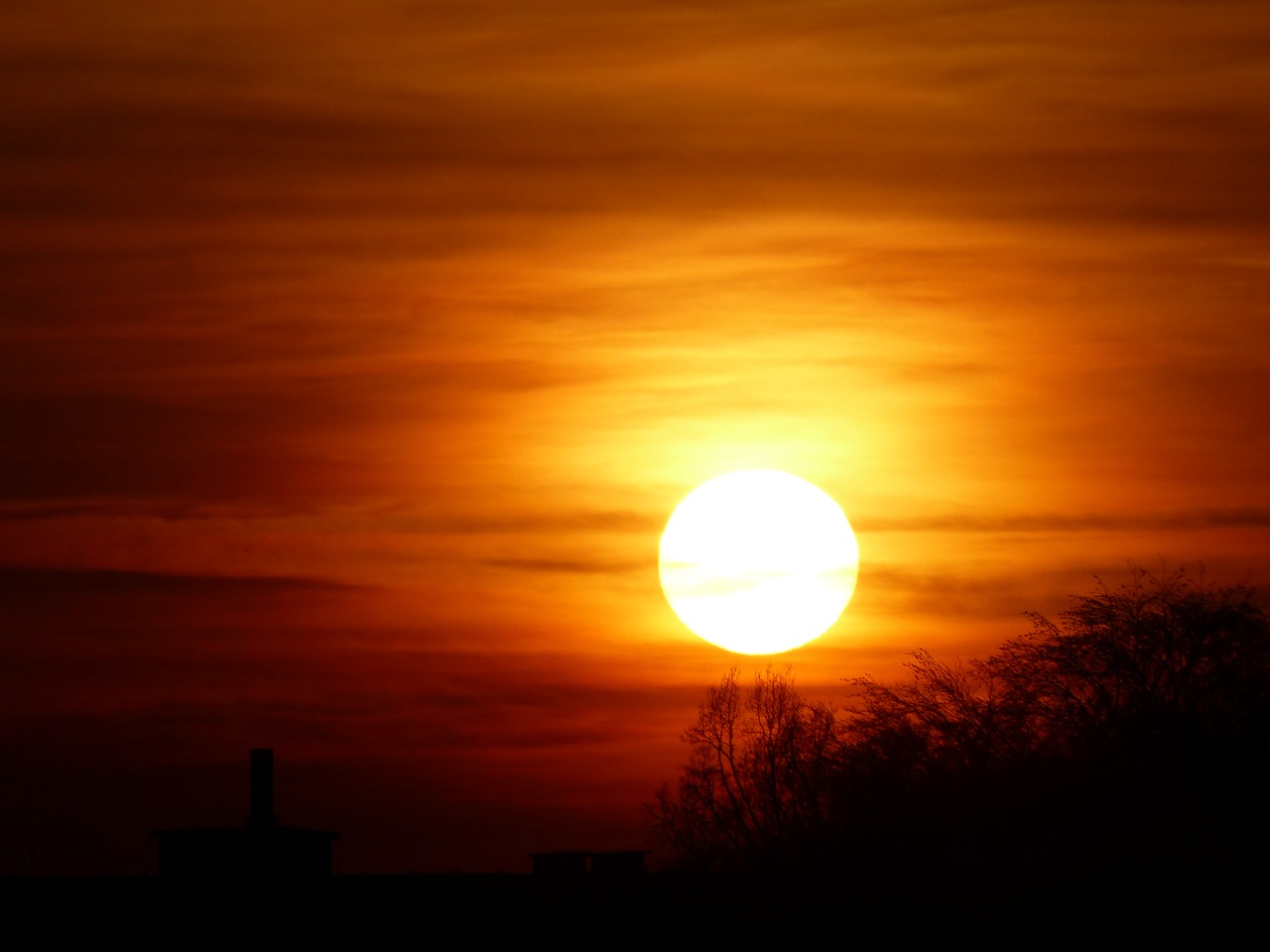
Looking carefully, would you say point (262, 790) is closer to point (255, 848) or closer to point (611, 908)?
point (255, 848)

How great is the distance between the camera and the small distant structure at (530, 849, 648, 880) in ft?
155

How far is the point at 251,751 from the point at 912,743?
20190mm

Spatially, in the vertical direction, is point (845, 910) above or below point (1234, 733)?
below

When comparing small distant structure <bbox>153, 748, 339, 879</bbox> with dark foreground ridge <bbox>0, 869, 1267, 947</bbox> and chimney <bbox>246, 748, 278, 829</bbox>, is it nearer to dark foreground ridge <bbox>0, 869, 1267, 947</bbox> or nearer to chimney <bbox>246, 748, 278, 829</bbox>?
chimney <bbox>246, 748, 278, 829</bbox>

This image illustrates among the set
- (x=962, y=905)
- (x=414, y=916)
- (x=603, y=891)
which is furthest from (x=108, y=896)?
(x=962, y=905)

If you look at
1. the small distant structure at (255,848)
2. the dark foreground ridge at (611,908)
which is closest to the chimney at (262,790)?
the small distant structure at (255,848)

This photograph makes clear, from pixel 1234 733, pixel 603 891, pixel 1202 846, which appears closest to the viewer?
pixel 603 891

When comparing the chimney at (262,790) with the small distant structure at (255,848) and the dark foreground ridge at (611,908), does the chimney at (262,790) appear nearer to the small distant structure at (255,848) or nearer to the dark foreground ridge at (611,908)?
the small distant structure at (255,848)

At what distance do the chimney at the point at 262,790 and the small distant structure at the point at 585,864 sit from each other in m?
6.96

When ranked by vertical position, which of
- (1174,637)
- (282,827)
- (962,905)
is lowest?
(962,905)

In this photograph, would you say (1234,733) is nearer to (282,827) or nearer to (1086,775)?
(1086,775)

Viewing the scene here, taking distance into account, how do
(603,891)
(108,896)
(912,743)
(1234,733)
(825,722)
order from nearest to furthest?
(108,896), (603,891), (1234,733), (912,743), (825,722)

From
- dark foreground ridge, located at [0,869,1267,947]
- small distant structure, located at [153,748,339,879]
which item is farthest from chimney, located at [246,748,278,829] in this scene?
dark foreground ridge, located at [0,869,1267,947]

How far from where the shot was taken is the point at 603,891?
38.2 meters
